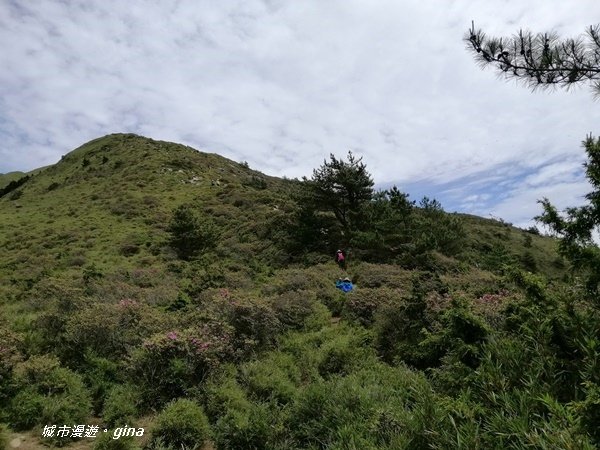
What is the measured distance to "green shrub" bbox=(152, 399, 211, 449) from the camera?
20.4 feet

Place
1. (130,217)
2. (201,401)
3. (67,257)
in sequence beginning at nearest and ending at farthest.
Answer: (201,401)
(67,257)
(130,217)

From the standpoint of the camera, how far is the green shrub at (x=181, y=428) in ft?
20.4

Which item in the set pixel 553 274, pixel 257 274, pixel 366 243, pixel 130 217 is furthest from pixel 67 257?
pixel 553 274

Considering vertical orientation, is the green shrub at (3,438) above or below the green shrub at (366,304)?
below

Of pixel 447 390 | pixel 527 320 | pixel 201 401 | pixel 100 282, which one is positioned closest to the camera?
pixel 447 390

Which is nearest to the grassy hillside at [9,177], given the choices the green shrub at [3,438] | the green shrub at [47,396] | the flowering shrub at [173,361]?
the green shrub at [47,396]

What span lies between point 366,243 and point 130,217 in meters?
23.4

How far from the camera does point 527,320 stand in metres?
6.25

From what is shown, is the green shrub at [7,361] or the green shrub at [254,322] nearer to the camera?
the green shrub at [7,361]

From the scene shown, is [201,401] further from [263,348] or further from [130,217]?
[130,217]

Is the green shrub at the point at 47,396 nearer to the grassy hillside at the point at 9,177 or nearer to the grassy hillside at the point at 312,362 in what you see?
the grassy hillside at the point at 312,362

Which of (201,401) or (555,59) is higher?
(555,59)

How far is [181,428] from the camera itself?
6.33m

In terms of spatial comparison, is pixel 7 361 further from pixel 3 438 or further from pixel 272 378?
pixel 272 378
